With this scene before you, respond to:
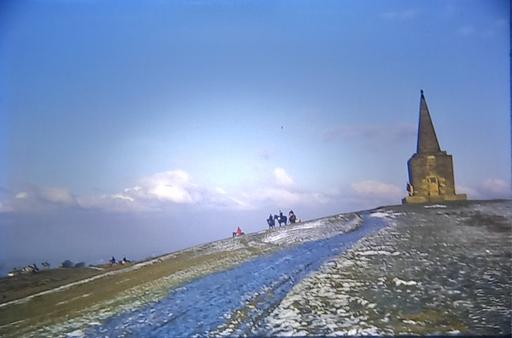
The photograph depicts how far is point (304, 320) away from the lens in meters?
5.79

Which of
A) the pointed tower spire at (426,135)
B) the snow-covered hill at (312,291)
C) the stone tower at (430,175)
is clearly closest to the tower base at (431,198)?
the stone tower at (430,175)

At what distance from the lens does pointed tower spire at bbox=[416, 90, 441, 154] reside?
950 inches

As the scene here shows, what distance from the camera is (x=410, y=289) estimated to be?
275 inches

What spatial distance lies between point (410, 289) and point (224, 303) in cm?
344

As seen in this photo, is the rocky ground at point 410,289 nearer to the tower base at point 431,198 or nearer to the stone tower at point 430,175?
the tower base at point 431,198

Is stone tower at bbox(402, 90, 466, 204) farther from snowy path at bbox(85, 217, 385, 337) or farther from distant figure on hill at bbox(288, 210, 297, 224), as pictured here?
snowy path at bbox(85, 217, 385, 337)

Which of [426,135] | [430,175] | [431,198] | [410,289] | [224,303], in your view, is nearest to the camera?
[410,289]

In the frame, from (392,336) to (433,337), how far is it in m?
0.51

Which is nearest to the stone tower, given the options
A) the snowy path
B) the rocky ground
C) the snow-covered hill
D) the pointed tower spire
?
the pointed tower spire

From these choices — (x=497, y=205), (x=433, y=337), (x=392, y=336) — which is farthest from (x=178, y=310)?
(x=497, y=205)

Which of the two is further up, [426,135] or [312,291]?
[426,135]

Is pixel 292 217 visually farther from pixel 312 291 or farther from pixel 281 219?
pixel 312 291

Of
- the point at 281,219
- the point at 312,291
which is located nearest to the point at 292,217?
the point at 281,219

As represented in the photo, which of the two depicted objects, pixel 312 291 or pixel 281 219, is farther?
pixel 281 219
